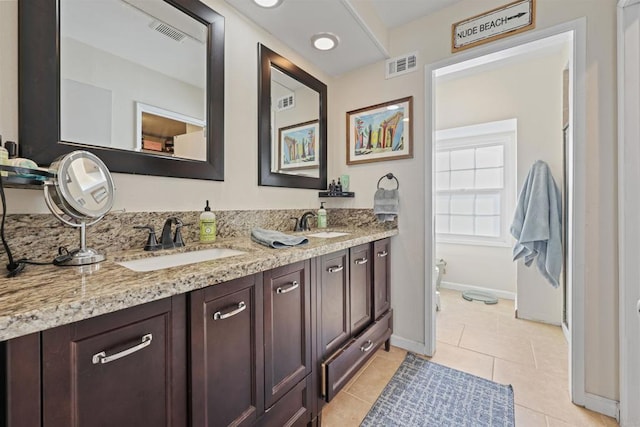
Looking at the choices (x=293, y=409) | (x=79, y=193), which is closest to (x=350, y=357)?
(x=293, y=409)

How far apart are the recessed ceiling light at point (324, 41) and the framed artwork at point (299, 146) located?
574 mm

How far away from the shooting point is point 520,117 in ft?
9.17

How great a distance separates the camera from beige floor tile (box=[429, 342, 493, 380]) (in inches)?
73.5

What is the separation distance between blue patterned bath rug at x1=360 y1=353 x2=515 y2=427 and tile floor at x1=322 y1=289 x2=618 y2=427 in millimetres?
60

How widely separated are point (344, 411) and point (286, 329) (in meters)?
0.76

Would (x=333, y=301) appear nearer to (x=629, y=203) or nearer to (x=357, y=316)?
(x=357, y=316)

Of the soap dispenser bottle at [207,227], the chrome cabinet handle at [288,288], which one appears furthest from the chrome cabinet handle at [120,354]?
the soap dispenser bottle at [207,227]

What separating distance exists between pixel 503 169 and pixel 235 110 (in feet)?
11.0

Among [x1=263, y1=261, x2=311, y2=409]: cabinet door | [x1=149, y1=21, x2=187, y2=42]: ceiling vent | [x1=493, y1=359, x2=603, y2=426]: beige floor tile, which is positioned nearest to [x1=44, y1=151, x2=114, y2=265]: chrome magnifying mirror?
[x1=263, y1=261, x2=311, y2=409]: cabinet door

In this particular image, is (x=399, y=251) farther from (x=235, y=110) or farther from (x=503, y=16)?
(x=503, y=16)

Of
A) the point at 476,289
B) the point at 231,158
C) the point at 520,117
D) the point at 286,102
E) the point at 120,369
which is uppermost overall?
the point at 520,117

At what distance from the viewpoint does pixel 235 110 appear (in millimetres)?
1682

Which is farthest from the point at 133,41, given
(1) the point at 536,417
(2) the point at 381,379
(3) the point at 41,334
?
(1) the point at 536,417

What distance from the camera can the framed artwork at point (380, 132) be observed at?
2.15 m
